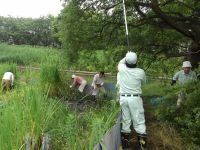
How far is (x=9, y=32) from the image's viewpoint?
37750 mm

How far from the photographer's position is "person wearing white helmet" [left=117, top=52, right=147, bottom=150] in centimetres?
720

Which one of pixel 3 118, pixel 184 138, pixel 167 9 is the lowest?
pixel 184 138

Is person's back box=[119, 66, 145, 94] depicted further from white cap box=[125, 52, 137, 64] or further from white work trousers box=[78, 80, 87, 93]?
white work trousers box=[78, 80, 87, 93]

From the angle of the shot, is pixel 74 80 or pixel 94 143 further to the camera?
pixel 74 80

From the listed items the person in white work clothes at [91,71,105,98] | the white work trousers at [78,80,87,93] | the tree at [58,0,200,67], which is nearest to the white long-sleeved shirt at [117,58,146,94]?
the tree at [58,0,200,67]

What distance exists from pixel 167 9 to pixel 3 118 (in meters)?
8.43

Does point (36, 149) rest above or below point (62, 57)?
below

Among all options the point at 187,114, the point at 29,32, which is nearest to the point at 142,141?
the point at 187,114

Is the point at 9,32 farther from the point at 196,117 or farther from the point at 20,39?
the point at 196,117

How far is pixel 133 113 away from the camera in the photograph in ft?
23.7

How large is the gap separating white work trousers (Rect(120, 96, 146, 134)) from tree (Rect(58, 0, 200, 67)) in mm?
3872

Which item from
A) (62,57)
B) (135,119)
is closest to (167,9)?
(62,57)

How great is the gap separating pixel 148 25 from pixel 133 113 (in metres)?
5.14

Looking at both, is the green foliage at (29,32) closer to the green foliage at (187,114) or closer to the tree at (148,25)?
the tree at (148,25)
